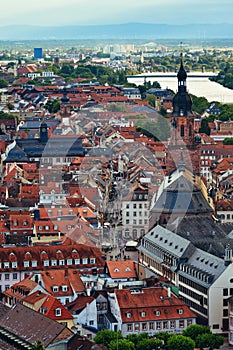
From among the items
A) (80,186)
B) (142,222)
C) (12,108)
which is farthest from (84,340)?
(12,108)

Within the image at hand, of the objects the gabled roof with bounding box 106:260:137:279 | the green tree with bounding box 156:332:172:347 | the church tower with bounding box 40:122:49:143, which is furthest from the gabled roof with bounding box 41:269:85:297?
the church tower with bounding box 40:122:49:143

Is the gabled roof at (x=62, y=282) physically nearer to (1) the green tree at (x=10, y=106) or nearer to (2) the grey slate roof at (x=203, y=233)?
(2) the grey slate roof at (x=203, y=233)

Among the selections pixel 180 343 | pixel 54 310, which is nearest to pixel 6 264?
pixel 54 310

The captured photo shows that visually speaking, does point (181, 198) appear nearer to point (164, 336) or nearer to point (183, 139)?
point (183, 139)

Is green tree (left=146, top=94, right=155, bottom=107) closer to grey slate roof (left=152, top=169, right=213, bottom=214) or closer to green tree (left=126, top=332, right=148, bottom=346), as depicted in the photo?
grey slate roof (left=152, top=169, right=213, bottom=214)

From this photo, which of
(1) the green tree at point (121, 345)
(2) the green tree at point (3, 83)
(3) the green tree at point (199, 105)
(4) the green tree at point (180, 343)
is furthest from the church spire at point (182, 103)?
(2) the green tree at point (3, 83)
